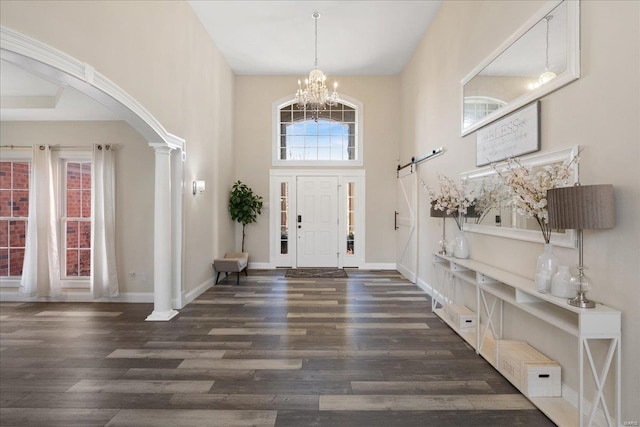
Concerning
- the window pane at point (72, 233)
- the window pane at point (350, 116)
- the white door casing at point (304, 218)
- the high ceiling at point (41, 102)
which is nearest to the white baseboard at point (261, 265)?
the white door casing at point (304, 218)

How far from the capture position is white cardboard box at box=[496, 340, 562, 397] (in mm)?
2248

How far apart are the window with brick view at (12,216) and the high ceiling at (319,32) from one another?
3.88m

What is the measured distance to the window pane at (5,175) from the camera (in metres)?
4.91

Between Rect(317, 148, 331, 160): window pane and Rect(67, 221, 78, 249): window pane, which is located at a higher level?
Rect(317, 148, 331, 160): window pane

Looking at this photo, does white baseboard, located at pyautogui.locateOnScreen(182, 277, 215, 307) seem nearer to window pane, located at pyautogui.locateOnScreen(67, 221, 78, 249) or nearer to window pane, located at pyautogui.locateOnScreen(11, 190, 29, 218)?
window pane, located at pyautogui.locateOnScreen(67, 221, 78, 249)

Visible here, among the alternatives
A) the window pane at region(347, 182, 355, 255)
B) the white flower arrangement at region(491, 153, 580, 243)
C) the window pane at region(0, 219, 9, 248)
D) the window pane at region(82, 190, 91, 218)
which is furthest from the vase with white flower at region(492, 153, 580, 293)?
the window pane at region(0, 219, 9, 248)

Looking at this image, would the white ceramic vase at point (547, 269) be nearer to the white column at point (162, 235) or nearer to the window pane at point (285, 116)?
the white column at point (162, 235)

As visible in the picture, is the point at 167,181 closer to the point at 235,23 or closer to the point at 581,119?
the point at 235,23

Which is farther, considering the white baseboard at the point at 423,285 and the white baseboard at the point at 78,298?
the white baseboard at the point at 423,285

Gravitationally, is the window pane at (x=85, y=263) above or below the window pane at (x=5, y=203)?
below

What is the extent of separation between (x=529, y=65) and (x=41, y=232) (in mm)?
6350

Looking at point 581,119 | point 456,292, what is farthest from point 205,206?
point 581,119

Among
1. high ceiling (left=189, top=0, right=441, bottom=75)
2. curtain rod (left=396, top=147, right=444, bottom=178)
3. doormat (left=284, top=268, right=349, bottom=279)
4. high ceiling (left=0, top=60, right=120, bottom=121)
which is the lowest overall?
doormat (left=284, top=268, right=349, bottom=279)

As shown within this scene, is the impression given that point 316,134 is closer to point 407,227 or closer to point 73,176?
point 407,227
